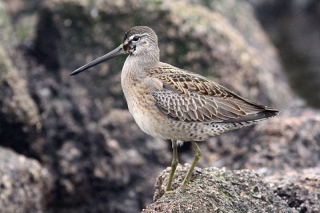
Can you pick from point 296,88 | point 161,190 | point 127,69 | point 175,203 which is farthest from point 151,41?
point 296,88

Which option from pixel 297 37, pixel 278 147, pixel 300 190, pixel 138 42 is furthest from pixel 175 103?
pixel 297 37

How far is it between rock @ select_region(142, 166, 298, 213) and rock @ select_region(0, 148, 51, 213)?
1691 millimetres

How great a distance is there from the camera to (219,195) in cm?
403

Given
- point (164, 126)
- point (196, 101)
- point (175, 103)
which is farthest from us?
point (196, 101)

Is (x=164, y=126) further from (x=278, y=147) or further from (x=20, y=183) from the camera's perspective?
(x=20, y=183)

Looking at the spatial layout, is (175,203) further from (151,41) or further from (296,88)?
(296,88)

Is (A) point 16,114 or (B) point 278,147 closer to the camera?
(B) point 278,147

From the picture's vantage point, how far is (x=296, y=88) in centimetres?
Answer: 1028

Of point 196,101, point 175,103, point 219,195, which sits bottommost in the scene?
point 219,195

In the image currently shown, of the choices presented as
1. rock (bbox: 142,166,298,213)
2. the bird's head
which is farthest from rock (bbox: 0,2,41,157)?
rock (bbox: 142,166,298,213)

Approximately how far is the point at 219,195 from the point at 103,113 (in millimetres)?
2937

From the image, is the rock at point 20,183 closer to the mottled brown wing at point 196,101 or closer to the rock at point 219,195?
the rock at point 219,195

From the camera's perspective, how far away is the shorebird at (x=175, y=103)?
4.51 m

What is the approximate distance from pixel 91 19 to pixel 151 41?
7.32 ft
